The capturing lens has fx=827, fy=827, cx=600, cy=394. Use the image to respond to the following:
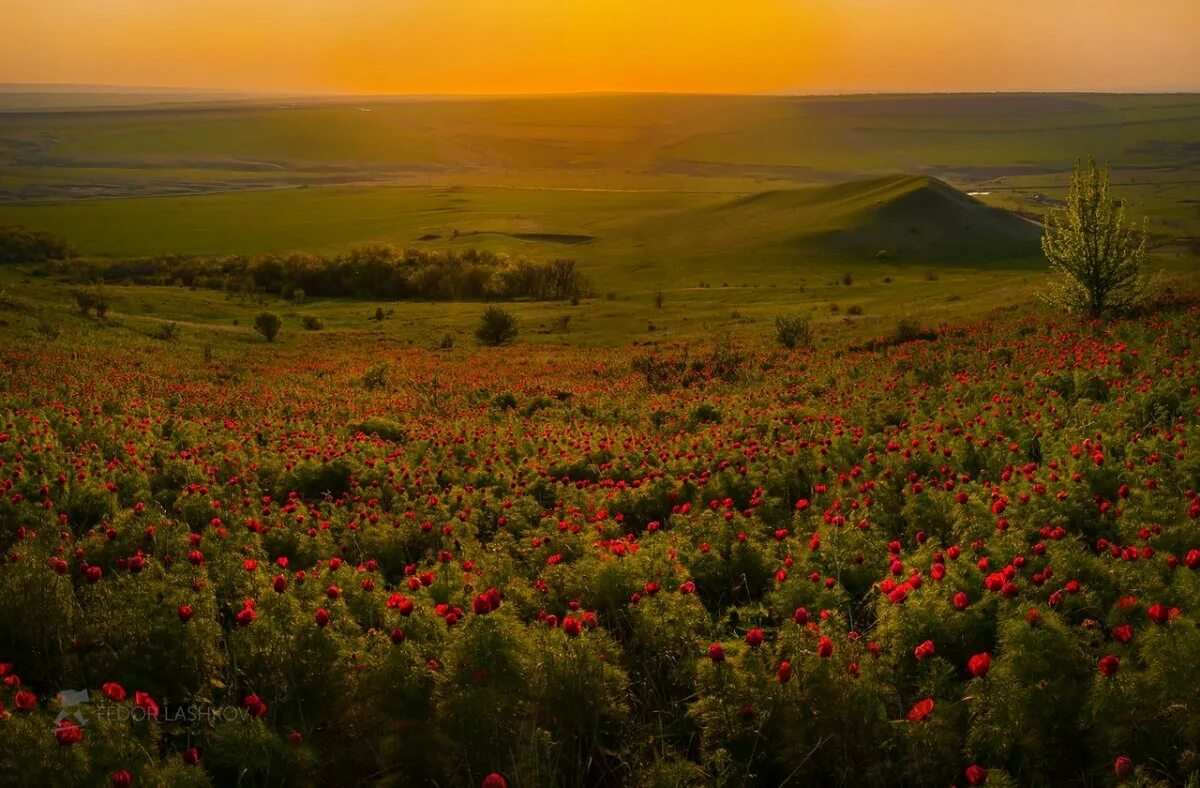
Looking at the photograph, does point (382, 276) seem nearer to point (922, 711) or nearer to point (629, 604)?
point (629, 604)

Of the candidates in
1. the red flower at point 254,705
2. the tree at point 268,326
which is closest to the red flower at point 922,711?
the red flower at point 254,705

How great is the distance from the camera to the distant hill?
98812 millimetres

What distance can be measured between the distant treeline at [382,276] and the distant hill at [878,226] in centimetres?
3038

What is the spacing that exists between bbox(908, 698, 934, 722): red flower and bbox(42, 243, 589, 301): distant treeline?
76.9 metres

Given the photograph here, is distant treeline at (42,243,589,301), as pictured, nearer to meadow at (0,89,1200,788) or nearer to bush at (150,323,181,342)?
bush at (150,323,181,342)

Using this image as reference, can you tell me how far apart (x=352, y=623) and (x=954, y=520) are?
5.85 metres

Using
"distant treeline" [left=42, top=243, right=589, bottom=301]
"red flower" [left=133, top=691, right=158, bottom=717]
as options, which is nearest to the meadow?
"red flower" [left=133, top=691, right=158, bottom=717]

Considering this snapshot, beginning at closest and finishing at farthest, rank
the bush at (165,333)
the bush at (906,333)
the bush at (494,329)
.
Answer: the bush at (906,333) < the bush at (165,333) < the bush at (494,329)

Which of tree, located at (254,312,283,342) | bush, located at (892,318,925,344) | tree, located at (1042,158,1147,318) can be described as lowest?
tree, located at (254,312,283,342)

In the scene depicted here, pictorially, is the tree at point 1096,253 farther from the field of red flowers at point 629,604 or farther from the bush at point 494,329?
the bush at point 494,329

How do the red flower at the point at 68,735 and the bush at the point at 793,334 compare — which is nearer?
the red flower at the point at 68,735

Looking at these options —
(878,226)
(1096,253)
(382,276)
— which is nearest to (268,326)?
(1096,253)

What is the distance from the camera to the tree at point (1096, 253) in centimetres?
2383

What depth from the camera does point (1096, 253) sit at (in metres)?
23.9
